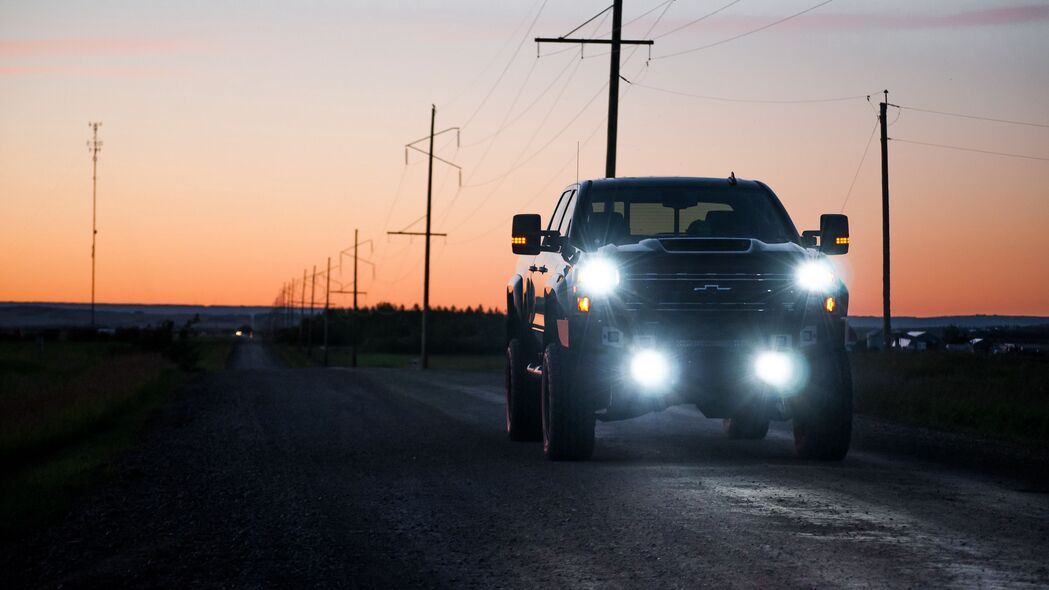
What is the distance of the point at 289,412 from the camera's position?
1956 centimetres

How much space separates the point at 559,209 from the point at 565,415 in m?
3.23

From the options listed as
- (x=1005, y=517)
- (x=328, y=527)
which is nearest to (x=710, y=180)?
(x=1005, y=517)

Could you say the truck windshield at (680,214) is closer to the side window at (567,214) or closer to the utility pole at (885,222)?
the side window at (567,214)

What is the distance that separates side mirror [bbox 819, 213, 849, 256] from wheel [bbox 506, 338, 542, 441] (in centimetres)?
398

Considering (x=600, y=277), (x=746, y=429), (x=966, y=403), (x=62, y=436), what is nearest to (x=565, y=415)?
(x=600, y=277)

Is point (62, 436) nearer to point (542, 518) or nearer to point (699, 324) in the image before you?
point (699, 324)

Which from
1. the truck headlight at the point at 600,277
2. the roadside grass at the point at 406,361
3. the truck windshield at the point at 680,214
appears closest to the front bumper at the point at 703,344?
the truck headlight at the point at 600,277

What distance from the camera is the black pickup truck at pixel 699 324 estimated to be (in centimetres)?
1051

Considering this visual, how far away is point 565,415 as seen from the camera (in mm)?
11344

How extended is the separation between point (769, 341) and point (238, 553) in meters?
5.15

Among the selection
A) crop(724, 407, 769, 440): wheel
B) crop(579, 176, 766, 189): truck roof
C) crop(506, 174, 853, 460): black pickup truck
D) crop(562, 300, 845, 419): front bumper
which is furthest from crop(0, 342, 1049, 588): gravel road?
crop(579, 176, 766, 189): truck roof

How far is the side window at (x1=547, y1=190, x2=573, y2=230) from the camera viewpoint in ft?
43.9

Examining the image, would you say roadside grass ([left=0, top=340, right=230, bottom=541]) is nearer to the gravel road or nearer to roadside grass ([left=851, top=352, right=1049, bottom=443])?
the gravel road

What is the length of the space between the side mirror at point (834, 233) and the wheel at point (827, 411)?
0.99 m
